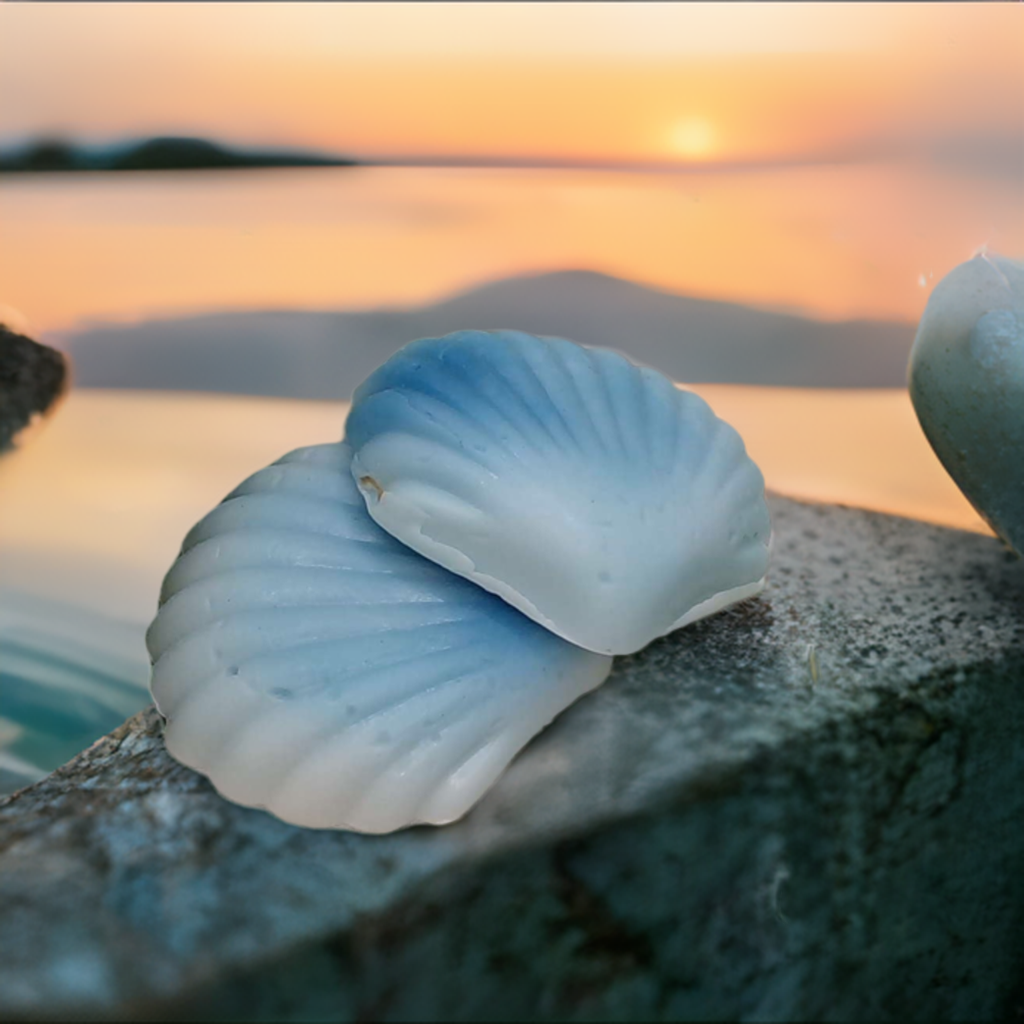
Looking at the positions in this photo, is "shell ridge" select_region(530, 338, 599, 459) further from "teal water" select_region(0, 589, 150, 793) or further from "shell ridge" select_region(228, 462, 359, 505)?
"teal water" select_region(0, 589, 150, 793)

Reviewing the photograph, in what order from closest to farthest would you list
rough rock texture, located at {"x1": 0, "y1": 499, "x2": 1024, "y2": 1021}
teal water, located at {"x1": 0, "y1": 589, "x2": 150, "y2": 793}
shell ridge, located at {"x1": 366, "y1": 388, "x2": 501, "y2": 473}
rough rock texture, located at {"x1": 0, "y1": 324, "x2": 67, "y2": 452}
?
rough rock texture, located at {"x1": 0, "y1": 499, "x2": 1024, "y2": 1021} → shell ridge, located at {"x1": 366, "y1": 388, "x2": 501, "y2": 473} → teal water, located at {"x1": 0, "y1": 589, "x2": 150, "y2": 793} → rough rock texture, located at {"x1": 0, "y1": 324, "x2": 67, "y2": 452}

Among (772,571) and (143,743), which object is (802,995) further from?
(143,743)

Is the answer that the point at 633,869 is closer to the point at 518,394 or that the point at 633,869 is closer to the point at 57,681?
the point at 518,394

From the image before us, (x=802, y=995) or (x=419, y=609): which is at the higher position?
(x=419, y=609)

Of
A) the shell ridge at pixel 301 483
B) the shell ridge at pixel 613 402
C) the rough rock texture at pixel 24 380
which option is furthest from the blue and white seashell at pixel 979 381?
the rough rock texture at pixel 24 380

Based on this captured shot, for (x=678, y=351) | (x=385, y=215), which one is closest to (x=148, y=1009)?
(x=678, y=351)

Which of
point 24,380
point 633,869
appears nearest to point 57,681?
point 24,380

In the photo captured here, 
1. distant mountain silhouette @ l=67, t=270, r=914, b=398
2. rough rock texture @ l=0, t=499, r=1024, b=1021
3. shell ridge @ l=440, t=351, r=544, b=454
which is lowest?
rough rock texture @ l=0, t=499, r=1024, b=1021

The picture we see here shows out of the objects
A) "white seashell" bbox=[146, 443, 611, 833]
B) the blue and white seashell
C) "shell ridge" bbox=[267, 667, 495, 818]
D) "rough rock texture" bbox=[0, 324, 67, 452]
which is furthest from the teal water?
the blue and white seashell
